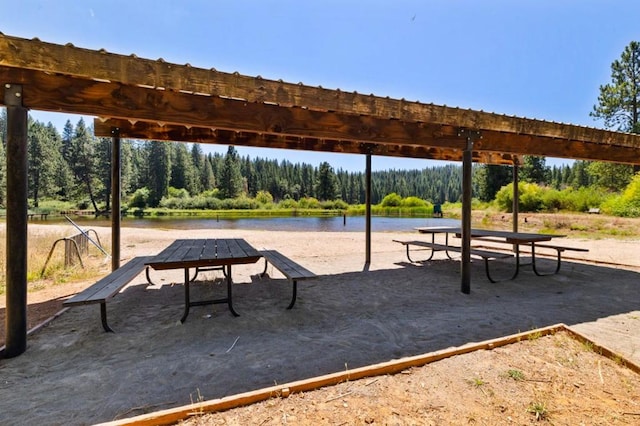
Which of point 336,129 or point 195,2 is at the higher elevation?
point 195,2

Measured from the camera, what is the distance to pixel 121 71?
8.66ft

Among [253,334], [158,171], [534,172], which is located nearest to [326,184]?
[158,171]

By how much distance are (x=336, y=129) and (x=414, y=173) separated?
115 metres

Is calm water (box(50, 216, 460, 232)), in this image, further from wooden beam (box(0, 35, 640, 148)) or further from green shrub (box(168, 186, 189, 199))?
green shrub (box(168, 186, 189, 199))

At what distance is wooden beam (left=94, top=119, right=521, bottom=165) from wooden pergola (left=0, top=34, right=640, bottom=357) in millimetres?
21

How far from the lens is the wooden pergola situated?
2.53 m

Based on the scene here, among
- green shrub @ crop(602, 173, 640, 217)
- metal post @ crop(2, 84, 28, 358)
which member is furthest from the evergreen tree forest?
metal post @ crop(2, 84, 28, 358)

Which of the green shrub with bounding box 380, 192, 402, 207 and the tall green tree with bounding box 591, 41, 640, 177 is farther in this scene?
the green shrub with bounding box 380, 192, 402, 207

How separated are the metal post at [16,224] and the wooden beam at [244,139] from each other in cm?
224

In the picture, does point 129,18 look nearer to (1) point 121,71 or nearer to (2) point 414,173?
(1) point 121,71

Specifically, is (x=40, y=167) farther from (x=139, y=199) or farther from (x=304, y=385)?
A: (x=304, y=385)

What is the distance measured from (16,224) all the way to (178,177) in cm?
6138

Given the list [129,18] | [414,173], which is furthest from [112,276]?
[414,173]

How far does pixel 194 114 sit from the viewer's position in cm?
329
